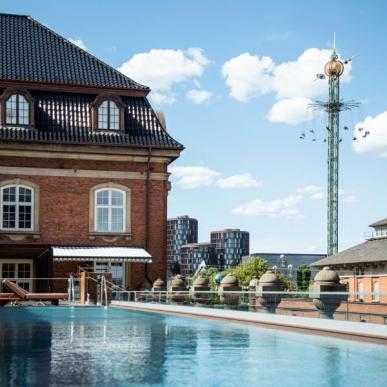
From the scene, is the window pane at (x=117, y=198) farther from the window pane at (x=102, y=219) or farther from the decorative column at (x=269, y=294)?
the decorative column at (x=269, y=294)

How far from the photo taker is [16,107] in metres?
40.6

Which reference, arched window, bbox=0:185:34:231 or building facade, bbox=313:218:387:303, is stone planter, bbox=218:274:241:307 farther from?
building facade, bbox=313:218:387:303

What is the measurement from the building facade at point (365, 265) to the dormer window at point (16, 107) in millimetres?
26095

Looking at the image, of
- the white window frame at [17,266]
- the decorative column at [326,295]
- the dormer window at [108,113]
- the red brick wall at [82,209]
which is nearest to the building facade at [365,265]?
the red brick wall at [82,209]

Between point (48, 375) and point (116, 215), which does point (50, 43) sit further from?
point (48, 375)

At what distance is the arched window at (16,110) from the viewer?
40469 mm

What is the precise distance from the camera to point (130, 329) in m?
19.2

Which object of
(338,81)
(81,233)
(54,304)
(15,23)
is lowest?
(54,304)

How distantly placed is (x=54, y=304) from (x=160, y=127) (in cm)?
1260

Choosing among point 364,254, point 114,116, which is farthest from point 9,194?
point 364,254

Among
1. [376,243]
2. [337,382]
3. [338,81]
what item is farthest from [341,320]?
[338,81]

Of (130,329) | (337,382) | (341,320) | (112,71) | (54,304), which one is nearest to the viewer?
(337,382)

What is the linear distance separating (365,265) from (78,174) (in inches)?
1077

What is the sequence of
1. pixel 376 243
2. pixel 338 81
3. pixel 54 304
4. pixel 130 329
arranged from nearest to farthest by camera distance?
pixel 130 329 → pixel 54 304 → pixel 376 243 → pixel 338 81
